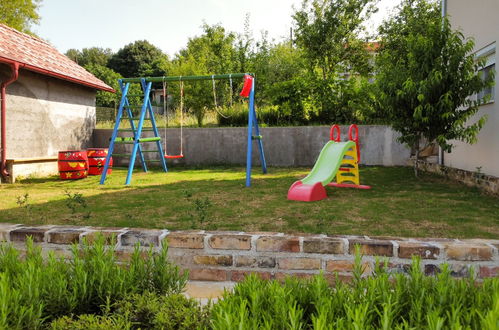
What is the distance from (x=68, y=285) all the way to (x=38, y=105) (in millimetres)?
9234

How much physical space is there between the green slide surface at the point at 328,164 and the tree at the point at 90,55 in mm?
56628

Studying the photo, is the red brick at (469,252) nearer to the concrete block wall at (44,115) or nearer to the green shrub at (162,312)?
the green shrub at (162,312)

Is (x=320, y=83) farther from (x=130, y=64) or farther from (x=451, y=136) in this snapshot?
(x=130, y=64)

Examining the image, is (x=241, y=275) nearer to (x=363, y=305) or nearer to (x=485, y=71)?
(x=363, y=305)

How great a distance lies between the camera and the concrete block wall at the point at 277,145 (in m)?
10.9

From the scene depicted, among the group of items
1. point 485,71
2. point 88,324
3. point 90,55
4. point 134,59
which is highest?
point 90,55

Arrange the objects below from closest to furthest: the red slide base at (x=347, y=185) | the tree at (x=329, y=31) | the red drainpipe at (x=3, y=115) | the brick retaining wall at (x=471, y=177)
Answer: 1. the brick retaining wall at (x=471, y=177)
2. the red slide base at (x=347, y=185)
3. the red drainpipe at (x=3, y=115)
4. the tree at (x=329, y=31)

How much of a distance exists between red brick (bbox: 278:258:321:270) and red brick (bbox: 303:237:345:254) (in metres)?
0.07

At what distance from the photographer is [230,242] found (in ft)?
8.47

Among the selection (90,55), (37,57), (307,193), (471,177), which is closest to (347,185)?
(307,193)

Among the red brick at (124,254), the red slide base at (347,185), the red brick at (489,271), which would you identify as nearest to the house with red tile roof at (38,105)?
the red slide base at (347,185)

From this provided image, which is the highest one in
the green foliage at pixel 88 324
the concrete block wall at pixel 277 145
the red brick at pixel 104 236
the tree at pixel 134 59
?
the tree at pixel 134 59

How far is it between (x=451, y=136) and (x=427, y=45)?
5.56 ft

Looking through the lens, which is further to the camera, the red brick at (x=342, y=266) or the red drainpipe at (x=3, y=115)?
the red drainpipe at (x=3, y=115)
